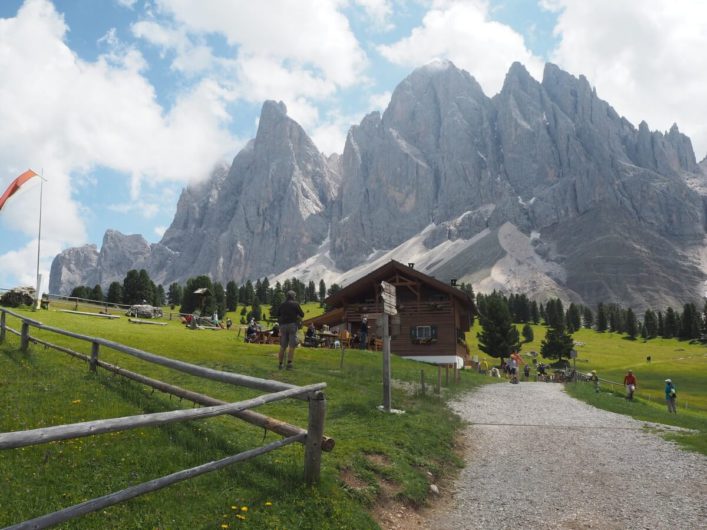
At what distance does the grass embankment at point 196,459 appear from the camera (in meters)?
6.49

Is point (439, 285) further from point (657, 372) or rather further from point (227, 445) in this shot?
point (657, 372)

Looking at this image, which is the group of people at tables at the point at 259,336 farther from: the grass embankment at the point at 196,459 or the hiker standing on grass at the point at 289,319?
the grass embankment at the point at 196,459

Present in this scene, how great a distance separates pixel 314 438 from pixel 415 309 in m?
39.1

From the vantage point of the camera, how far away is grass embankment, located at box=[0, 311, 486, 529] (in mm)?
6492

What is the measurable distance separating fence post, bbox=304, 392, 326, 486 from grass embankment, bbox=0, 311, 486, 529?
0.20 meters

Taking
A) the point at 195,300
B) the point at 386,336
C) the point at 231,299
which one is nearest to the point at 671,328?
the point at 231,299

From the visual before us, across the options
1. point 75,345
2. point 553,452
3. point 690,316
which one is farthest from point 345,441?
point 690,316

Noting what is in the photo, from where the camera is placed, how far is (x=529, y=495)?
384 inches

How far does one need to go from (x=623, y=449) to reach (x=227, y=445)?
34.4ft

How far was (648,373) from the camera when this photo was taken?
6938cm

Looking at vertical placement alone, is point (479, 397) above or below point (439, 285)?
below

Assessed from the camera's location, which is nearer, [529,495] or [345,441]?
[529,495]

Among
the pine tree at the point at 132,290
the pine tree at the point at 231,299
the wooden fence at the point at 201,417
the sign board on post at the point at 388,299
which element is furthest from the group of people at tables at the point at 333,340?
the pine tree at the point at 231,299

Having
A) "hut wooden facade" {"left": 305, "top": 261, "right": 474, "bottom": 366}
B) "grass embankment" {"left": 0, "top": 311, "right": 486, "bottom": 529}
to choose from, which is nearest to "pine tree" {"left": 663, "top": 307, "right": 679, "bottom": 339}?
"hut wooden facade" {"left": 305, "top": 261, "right": 474, "bottom": 366}
